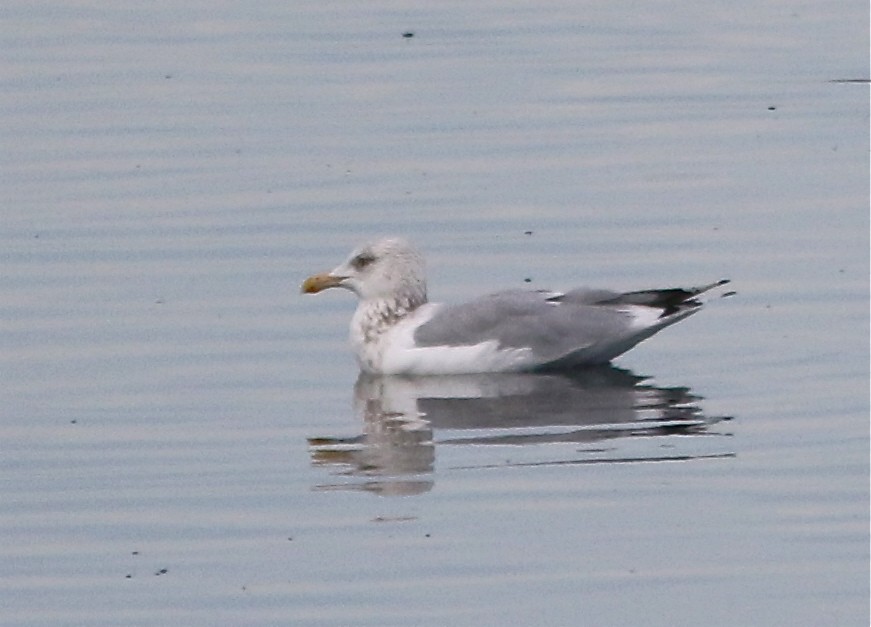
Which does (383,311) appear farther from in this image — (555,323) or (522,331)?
(555,323)

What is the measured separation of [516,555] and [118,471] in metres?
2.35

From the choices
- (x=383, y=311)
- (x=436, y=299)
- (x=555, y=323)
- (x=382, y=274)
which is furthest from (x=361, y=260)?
(x=555, y=323)

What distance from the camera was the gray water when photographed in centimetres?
1052

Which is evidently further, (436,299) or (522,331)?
(436,299)

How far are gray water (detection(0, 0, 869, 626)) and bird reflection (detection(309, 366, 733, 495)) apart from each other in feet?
0.10

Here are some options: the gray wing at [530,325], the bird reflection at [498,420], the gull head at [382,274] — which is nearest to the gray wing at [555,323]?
the gray wing at [530,325]

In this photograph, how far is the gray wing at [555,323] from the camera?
14531 mm

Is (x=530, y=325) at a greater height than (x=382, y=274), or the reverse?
(x=382, y=274)

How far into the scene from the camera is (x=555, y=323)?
14.6 metres

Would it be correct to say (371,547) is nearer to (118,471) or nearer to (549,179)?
(118,471)

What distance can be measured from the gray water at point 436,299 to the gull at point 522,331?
0.65 ft

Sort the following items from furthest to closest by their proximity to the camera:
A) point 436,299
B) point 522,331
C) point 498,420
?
point 436,299
point 522,331
point 498,420

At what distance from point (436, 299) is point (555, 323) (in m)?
1.33

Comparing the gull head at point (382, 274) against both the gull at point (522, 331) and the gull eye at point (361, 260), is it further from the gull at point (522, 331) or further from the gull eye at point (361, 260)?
the gull at point (522, 331)
